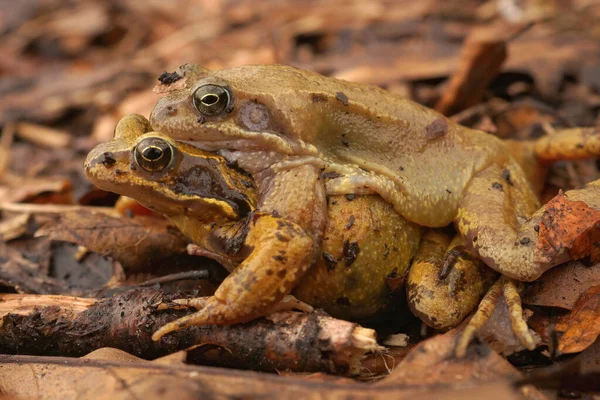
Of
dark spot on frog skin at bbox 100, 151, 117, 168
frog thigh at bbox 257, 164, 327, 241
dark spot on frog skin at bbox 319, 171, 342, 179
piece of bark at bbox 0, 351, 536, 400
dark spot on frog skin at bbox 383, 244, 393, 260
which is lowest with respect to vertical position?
piece of bark at bbox 0, 351, 536, 400

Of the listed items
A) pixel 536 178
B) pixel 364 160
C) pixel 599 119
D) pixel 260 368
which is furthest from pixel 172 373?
pixel 599 119

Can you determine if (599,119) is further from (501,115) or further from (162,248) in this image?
(162,248)

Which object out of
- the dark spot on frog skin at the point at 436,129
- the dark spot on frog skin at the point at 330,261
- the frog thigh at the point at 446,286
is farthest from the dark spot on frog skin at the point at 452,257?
the dark spot on frog skin at the point at 436,129

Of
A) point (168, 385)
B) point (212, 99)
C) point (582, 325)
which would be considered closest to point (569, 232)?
point (582, 325)

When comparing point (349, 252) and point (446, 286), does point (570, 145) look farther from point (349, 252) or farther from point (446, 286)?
point (349, 252)

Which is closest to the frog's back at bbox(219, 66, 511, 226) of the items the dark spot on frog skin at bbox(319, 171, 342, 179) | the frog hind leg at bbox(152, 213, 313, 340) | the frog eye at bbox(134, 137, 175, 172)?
the dark spot on frog skin at bbox(319, 171, 342, 179)

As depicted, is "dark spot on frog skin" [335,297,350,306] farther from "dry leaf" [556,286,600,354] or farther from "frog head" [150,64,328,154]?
"dry leaf" [556,286,600,354]

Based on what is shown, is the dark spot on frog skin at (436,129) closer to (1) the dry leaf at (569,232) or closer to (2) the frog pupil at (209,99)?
(1) the dry leaf at (569,232)
